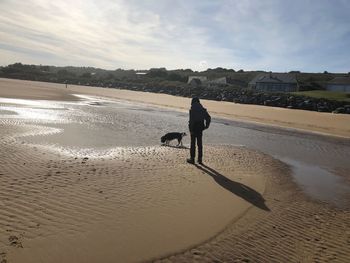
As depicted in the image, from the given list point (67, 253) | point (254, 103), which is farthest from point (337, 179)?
point (254, 103)

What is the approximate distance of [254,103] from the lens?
53688 millimetres

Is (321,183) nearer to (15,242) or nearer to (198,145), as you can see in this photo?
(198,145)

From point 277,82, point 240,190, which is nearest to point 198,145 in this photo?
point 240,190

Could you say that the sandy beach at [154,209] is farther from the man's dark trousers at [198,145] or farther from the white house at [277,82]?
the white house at [277,82]

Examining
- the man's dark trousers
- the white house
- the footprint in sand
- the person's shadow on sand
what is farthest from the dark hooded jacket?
the white house

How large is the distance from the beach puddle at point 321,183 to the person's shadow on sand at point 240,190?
1.72m

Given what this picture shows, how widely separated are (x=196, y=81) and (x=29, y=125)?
90.6 meters

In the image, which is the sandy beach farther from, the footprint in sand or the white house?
the white house

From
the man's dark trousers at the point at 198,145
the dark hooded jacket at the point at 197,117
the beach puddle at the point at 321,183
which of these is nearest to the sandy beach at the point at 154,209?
the beach puddle at the point at 321,183

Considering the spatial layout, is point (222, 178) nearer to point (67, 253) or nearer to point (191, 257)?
point (191, 257)

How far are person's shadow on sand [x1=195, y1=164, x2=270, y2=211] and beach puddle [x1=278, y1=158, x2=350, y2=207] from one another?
1717 millimetres

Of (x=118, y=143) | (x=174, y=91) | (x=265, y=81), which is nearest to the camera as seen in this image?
(x=118, y=143)

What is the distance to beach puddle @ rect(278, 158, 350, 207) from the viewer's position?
1009cm

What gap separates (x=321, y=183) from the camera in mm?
11758
